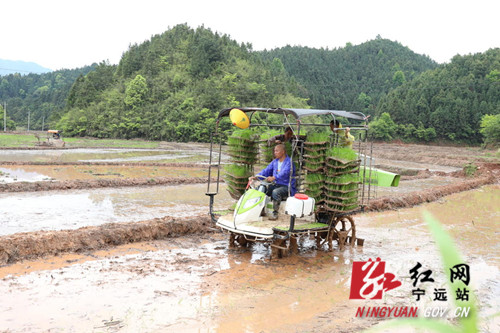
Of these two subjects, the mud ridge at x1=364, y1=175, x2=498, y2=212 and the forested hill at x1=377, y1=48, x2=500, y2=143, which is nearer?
the mud ridge at x1=364, y1=175, x2=498, y2=212

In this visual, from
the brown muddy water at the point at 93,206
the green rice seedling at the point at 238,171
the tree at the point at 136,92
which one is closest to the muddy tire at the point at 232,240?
the green rice seedling at the point at 238,171

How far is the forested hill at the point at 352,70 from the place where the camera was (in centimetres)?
12138

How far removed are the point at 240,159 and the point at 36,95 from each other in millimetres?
140943

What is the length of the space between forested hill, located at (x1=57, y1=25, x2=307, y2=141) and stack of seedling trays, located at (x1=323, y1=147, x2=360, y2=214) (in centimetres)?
5277

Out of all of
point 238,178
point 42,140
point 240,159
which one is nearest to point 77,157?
point 42,140

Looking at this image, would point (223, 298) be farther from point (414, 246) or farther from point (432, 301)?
point (414, 246)

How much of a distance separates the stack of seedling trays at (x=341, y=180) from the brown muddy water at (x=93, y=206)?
5179 millimetres

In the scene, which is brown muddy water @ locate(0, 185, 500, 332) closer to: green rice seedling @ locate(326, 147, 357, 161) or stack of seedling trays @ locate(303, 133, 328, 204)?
stack of seedling trays @ locate(303, 133, 328, 204)

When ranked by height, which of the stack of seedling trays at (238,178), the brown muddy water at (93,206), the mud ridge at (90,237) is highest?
the stack of seedling trays at (238,178)

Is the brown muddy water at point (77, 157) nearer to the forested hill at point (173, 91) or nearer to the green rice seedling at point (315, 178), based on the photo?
the green rice seedling at point (315, 178)

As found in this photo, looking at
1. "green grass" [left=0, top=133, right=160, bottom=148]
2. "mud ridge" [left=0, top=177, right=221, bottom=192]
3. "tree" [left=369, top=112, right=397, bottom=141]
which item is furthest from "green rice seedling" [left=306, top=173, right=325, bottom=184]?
"tree" [left=369, top=112, right=397, bottom=141]

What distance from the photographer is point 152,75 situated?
8062 cm

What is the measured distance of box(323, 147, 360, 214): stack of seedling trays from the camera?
8.13 m

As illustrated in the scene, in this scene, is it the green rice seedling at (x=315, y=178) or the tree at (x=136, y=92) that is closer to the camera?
the green rice seedling at (x=315, y=178)
